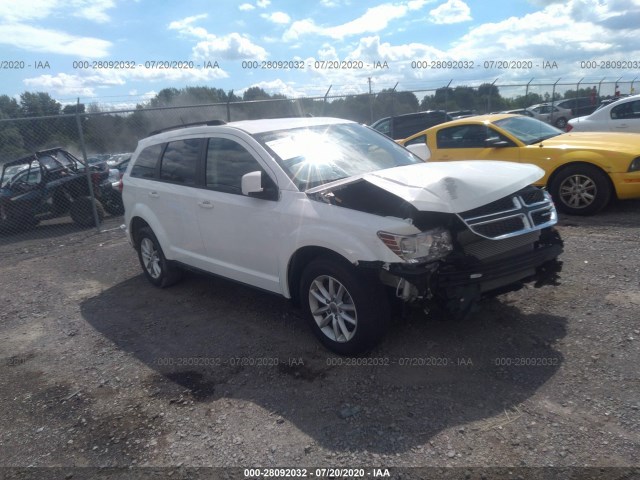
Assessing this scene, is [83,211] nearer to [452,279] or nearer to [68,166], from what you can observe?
[68,166]

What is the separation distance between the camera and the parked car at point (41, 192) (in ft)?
34.6

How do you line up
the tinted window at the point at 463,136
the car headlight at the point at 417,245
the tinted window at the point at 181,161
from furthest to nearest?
the tinted window at the point at 463,136 < the tinted window at the point at 181,161 < the car headlight at the point at 417,245

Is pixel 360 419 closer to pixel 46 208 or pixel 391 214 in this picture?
pixel 391 214

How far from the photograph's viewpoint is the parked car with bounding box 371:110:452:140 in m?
14.7

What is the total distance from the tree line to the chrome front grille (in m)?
5.34

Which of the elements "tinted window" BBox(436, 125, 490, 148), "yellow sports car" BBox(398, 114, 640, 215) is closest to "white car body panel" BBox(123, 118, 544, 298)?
"yellow sports car" BBox(398, 114, 640, 215)

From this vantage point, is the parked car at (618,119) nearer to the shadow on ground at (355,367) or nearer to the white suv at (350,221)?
the white suv at (350,221)

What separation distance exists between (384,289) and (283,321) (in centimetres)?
144

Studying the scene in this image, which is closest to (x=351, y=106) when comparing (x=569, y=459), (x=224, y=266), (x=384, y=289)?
(x=224, y=266)

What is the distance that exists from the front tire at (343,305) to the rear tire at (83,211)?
325 inches

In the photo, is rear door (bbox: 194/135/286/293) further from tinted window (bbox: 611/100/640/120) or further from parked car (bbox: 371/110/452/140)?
parked car (bbox: 371/110/452/140)

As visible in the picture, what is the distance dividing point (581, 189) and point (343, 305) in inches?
197

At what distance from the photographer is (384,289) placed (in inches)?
142

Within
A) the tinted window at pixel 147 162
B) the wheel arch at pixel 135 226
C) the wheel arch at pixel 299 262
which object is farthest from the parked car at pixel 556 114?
the wheel arch at pixel 299 262
